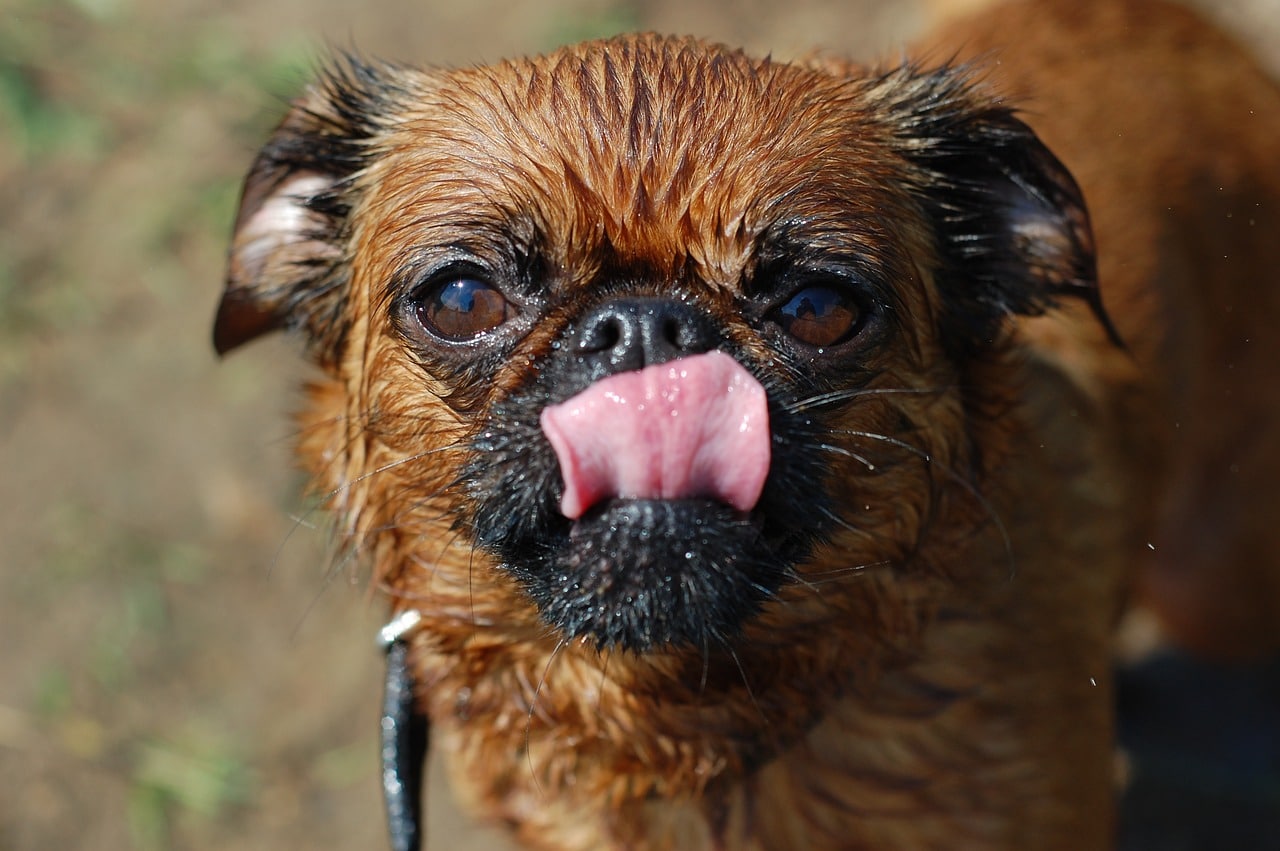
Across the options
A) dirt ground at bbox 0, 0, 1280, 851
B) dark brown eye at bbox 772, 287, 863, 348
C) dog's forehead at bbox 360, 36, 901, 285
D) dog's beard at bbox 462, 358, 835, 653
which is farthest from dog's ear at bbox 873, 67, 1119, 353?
dirt ground at bbox 0, 0, 1280, 851

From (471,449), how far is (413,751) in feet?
3.53

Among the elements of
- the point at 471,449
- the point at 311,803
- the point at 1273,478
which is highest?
the point at 471,449

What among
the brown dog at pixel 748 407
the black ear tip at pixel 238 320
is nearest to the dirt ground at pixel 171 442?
the black ear tip at pixel 238 320

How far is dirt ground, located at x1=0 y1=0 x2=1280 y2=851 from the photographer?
4.77m

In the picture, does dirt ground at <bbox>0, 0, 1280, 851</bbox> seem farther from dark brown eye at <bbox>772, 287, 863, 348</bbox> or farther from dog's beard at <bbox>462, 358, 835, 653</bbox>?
dark brown eye at <bbox>772, 287, 863, 348</bbox>

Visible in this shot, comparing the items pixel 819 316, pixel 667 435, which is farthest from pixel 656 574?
pixel 819 316

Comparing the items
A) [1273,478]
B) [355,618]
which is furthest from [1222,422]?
[355,618]

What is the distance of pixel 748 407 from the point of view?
81.7 inches

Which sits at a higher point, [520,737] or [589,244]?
[589,244]

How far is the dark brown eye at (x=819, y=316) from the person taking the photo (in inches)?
90.7

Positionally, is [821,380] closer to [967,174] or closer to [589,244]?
[589,244]

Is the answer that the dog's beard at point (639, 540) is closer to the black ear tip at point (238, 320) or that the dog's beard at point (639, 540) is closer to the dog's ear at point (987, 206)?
the dog's ear at point (987, 206)

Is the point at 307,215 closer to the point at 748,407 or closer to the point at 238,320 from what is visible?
the point at 238,320

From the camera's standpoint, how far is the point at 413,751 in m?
3.08
